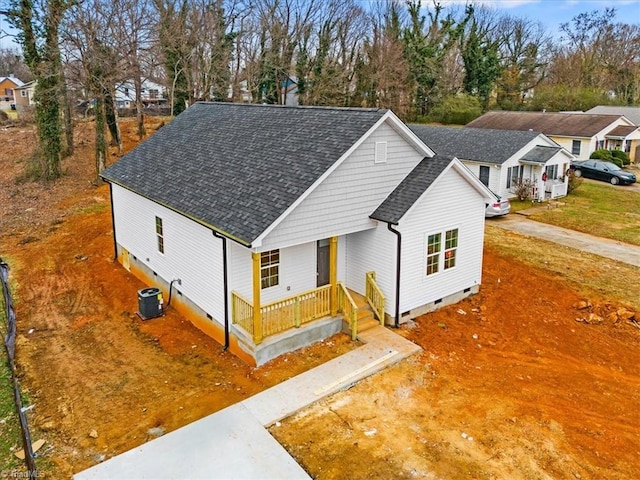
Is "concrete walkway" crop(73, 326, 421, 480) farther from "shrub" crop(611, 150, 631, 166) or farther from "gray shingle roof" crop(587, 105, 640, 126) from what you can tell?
"gray shingle roof" crop(587, 105, 640, 126)

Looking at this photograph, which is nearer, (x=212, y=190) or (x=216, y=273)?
(x=216, y=273)

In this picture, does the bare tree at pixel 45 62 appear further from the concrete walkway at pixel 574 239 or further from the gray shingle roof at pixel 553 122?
the gray shingle roof at pixel 553 122

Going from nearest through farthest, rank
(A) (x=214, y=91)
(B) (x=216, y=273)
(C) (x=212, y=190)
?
(B) (x=216, y=273), (C) (x=212, y=190), (A) (x=214, y=91)

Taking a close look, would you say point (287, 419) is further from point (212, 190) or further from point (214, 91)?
point (214, 91)

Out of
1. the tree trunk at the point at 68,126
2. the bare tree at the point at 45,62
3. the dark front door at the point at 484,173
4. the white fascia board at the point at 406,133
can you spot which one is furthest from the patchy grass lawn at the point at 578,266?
the tree trunk at the point at 68,126

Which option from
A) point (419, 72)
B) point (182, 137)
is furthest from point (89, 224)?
point (419, 72)

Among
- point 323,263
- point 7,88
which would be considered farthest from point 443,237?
point 7,88
